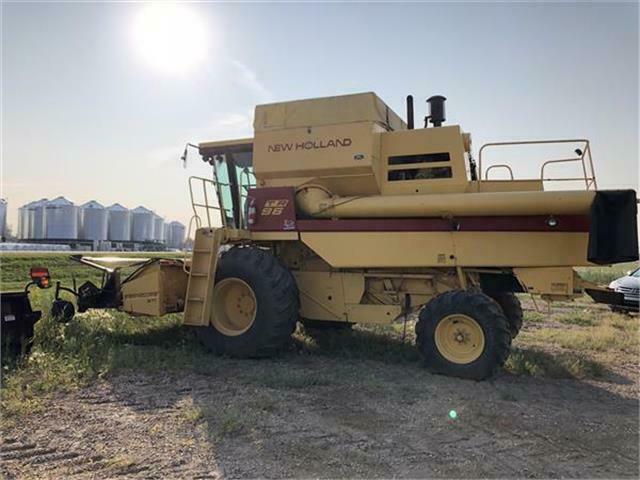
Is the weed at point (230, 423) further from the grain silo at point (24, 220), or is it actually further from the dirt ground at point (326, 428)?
the grain silo at point (24, 220)

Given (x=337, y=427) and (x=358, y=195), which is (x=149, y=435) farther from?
(x=358, y=195)

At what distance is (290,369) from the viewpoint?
636 cm

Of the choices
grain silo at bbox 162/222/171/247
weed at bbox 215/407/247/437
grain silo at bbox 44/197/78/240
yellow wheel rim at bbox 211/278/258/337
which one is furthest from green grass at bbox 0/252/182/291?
grain silo at bbox 162/222/171/247

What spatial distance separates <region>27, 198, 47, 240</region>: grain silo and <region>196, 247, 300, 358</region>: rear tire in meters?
69.5

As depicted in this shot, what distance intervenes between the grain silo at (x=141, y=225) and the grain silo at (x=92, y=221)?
19.7 feet

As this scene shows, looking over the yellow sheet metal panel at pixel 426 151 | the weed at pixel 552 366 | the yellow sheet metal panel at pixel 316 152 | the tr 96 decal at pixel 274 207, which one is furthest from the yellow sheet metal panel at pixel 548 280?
the tr 96 decal at pixel 274 207

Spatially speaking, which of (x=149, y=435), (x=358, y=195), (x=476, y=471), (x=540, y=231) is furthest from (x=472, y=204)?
(x=149, y=435)

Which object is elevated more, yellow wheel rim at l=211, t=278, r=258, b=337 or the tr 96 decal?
the tr 96 decal

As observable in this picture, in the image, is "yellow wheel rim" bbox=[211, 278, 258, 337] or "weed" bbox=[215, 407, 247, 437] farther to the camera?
"yellow wheel rim" bbox=[211, 278, 258, 337]

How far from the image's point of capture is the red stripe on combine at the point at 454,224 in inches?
240

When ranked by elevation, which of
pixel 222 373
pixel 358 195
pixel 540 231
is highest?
pixel 358 195

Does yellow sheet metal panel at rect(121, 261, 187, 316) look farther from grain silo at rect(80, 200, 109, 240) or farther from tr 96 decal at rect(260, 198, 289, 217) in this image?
grain silo at rect(80, 200, 109, 240)

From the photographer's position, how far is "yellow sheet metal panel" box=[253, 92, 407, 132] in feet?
22.9

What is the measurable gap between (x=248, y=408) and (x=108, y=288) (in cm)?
426
